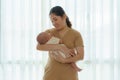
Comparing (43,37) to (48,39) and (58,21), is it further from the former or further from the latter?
(58,21)

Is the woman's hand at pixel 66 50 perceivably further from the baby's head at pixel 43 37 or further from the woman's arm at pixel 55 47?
the baby's head at pixel 43 37

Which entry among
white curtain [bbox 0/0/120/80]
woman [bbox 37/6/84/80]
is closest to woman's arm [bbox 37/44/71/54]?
woman [bbox 37/6/84/80]

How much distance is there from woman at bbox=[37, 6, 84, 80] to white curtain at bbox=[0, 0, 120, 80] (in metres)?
0.97

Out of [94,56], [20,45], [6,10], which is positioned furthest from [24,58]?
[94,56]

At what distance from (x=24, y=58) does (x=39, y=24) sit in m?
0.44

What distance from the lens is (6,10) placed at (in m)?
2.84

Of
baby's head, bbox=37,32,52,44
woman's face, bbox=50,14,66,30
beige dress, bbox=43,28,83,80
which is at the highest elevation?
woman's face, bbox=50,14,66,30

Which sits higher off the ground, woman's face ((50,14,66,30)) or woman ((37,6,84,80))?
woman's face ((50,14,66,30))

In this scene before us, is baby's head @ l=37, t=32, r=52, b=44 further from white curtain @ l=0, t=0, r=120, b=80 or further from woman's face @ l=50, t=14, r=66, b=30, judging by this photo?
white curtain @ l=0, t=0, r=120, b=80

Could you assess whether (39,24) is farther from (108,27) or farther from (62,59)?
(62,59)

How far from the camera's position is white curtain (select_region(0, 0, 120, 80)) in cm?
267

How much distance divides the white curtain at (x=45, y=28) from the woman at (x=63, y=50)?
97 cm

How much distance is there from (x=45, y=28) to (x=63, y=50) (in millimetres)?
1139

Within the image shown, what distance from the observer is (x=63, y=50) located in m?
1.67
